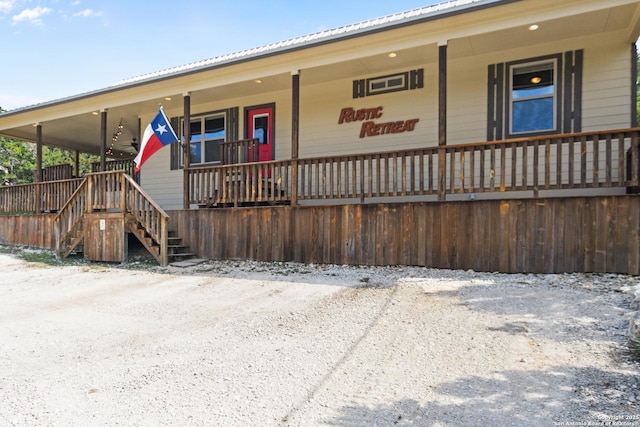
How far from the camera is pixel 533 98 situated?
725 centimetres

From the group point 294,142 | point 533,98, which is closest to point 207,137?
point 294,142

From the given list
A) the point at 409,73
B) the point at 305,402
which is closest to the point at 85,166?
the point at 409,73

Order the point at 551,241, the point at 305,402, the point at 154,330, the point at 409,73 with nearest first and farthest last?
the point at 305,402 < the point at 154,330 < the point at 551,241 < the point at 409,73

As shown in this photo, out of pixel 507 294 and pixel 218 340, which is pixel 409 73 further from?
pixel 218 340

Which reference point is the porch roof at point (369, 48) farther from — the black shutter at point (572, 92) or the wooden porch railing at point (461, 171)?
the wooden porch railing at point (461, 171)

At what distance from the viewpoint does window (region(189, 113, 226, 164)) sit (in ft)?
34.7

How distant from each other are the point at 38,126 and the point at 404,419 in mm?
13751

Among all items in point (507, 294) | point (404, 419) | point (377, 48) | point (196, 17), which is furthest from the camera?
point (196, 17)

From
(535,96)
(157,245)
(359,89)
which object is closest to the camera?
(535,96)

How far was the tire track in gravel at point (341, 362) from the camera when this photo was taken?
7.73 ft

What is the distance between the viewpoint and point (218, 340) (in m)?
3.64

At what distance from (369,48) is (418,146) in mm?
2332

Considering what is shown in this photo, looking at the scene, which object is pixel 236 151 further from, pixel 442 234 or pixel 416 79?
pixel 442 234

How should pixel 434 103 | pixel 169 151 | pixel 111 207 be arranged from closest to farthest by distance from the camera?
pixel 434 103 → pixel 111 207 → pixel 169 151
